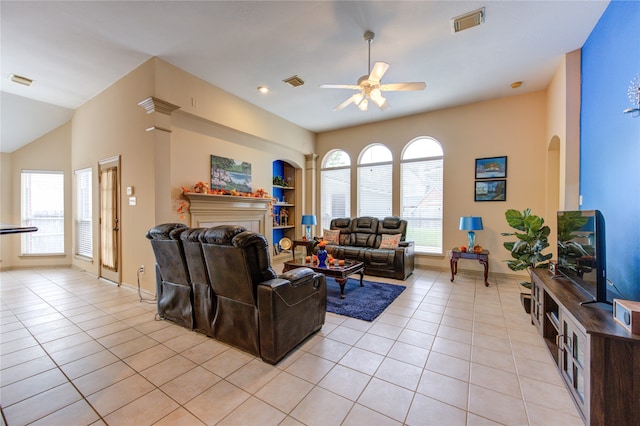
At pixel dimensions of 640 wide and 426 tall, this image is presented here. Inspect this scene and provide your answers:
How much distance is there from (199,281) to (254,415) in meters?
1.36

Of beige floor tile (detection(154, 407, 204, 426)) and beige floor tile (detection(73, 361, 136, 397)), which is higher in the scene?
beige floor tile (detection(154, 407, 204, 426))

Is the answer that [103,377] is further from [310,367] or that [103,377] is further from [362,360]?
[362,360]

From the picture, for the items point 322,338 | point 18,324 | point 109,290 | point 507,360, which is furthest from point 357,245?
point 18,324

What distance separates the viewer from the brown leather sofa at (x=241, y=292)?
215cm

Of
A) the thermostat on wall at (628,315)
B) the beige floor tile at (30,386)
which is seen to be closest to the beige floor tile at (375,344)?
the thermostat on wall at (628,315)

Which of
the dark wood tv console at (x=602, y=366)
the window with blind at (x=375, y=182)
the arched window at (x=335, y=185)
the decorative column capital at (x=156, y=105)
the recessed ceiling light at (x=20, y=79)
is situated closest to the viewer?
the dark wood tv console at (x=602, y=366)

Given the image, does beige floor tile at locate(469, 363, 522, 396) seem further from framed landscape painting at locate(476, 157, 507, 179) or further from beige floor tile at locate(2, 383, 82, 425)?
framed landscape painting at locate(476, 157, 507, 179)

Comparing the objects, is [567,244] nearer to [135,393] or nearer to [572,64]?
[572,64]

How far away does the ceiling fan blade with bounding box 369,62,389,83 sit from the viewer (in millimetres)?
2746

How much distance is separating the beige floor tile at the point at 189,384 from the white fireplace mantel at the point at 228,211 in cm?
267

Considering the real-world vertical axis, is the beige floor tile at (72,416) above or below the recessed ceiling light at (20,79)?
below

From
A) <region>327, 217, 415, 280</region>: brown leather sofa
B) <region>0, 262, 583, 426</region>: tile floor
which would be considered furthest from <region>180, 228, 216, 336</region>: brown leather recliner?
<region>327, 217, 415, 280</region>: brown leather sofa

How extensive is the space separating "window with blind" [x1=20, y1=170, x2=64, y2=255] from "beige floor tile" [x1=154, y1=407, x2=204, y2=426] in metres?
6.23

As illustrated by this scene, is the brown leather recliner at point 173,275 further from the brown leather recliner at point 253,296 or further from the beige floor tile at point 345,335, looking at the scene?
the beige floor tile at point 345,335
